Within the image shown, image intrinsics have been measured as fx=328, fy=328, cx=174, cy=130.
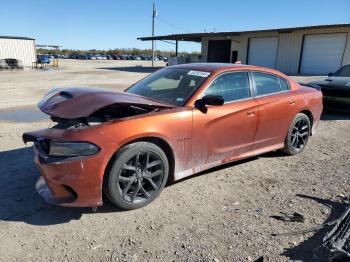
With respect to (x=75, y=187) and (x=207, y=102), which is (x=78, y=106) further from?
(x=207, y=102)

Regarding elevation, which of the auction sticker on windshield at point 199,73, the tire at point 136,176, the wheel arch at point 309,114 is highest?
the auction sticker on windshield at point 199,73

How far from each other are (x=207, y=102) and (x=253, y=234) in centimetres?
157

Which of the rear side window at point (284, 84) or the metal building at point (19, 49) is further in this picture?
the metal building at point (19, 49)

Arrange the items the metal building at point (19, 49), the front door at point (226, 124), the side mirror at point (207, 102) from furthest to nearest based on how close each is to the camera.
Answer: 1. the metal building at point (19, 49)
2. the front door at point (226, 124)
3. the side mirror at point (207, 102)

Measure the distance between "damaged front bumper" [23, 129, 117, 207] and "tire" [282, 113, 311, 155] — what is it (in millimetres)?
3252

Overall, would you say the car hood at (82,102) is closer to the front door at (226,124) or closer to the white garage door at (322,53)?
the front door at (226,124)

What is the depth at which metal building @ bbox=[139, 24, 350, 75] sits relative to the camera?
74.2 feet

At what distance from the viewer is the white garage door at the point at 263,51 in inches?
1063

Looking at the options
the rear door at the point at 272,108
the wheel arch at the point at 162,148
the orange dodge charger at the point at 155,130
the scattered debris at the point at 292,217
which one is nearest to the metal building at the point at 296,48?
the rear door at the point at 272,108

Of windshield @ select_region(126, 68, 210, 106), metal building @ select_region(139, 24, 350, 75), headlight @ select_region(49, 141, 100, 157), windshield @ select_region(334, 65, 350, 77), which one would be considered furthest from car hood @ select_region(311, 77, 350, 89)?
metal building @ select_region(139, 24, 350, 75)

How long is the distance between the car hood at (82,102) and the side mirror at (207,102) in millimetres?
372

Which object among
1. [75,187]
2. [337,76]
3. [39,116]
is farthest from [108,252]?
[337,76]

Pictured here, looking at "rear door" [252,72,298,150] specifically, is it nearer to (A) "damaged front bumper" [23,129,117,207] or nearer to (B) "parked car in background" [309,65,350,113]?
(A) "damaged front bumper" [23,129,117,207]

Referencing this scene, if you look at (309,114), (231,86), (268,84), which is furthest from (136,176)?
(309,114)
